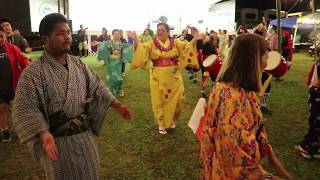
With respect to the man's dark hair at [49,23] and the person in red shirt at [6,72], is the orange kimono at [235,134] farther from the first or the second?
the person in red shirt at [6,72]

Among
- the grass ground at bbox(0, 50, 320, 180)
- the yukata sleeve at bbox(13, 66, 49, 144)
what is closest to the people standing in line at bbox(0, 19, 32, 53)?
the grass ground at bbox(0, 50, 320, 180)

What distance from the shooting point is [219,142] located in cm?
234

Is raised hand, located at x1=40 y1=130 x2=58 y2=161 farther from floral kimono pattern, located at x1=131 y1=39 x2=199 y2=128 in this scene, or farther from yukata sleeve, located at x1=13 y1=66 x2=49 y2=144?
floral kimono pattern, located at x1=131 y1=39 x2=199 y2=128

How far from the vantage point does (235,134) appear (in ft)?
7.24

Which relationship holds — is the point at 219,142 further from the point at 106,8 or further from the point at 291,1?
the point at 291,1

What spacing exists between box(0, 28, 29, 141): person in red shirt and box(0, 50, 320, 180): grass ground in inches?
16.4

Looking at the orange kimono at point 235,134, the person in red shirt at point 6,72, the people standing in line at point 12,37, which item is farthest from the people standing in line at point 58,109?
the people standing in line at point 12,37

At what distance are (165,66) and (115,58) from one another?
134 inches

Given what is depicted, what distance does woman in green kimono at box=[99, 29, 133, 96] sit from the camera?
8773mm

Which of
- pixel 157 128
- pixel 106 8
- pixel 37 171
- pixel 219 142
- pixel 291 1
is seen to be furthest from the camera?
pixel 291 1

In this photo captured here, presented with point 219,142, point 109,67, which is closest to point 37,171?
point 219,142

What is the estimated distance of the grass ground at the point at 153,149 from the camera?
14.2 feet

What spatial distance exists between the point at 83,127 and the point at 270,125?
14.5 ft

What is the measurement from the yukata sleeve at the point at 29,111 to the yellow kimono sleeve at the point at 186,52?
3.74m
